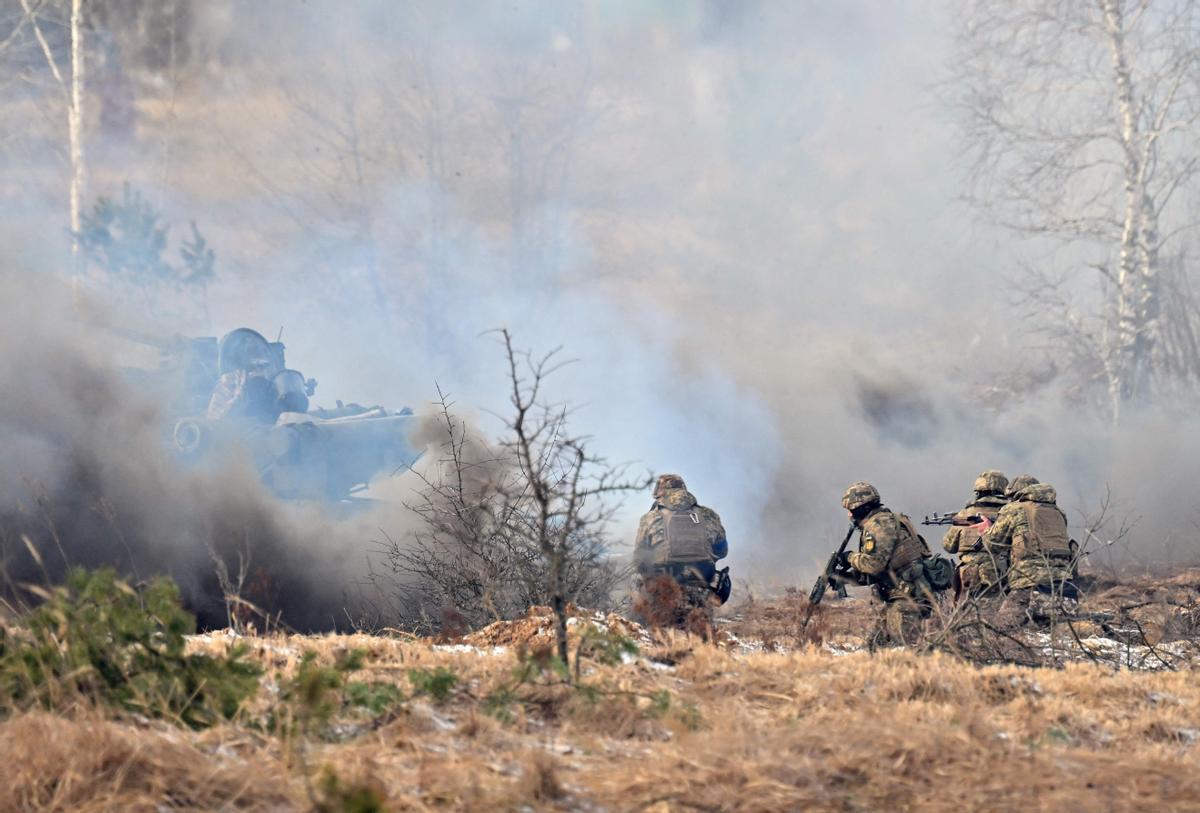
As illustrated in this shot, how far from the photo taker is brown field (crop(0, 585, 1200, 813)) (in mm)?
2621

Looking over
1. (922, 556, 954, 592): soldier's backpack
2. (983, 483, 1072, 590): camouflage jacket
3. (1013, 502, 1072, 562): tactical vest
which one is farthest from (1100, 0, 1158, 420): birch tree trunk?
(922, 556, 954, 592): soldier's backpack

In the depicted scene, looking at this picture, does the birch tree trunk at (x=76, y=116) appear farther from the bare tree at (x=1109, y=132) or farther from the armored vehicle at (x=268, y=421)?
the bare tree at (x=1109, y=132)

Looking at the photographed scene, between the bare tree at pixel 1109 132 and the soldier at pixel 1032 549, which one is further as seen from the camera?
the bare tree at pixel 1109 132

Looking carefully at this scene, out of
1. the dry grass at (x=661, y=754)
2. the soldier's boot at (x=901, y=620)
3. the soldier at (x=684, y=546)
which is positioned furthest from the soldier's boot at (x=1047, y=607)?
the dry grass at (x=661, y=754)

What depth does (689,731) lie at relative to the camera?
3430mm

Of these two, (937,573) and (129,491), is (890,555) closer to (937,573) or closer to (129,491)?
(937,573)

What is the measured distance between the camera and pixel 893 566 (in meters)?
8.05

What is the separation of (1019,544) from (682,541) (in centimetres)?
291

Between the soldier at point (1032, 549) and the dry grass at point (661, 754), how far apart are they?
3863 mm

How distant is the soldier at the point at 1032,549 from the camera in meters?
8.12

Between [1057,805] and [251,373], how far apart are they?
13.2 meters

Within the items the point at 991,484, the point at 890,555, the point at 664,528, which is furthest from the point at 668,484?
the point at 991,484

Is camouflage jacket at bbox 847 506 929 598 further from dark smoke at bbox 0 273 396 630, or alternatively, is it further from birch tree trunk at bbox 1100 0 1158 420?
birch tree trunk at bbox 1100 0 1158 420

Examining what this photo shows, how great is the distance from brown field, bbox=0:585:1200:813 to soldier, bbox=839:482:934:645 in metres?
3.39
